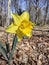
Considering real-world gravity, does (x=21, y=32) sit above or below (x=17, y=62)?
above

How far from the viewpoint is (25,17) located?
5.45ft

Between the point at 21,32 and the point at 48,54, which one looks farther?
the point at 48,54

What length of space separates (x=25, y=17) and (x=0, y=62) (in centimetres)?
92

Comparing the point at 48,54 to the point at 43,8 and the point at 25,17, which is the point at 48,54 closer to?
the point at 25,17

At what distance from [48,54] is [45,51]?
12 centimetres

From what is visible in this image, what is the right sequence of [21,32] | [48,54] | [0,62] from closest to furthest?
[21,32] → [0,62] → [48,54]

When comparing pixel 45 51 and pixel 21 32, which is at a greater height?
pixel 21 32

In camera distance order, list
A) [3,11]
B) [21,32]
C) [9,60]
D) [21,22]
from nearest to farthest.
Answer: [21,32] < [21,22] < [9,60] < [3,11]

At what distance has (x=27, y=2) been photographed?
17.6 m

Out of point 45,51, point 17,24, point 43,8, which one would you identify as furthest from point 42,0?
point 17,24

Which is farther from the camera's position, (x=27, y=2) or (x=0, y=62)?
(x=27, y=2)

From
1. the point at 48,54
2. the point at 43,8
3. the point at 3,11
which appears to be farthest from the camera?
the point at 43,8

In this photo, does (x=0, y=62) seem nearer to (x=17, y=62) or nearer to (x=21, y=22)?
(x=17, y=62)

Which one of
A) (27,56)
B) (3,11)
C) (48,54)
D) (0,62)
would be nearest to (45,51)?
(48,54)
